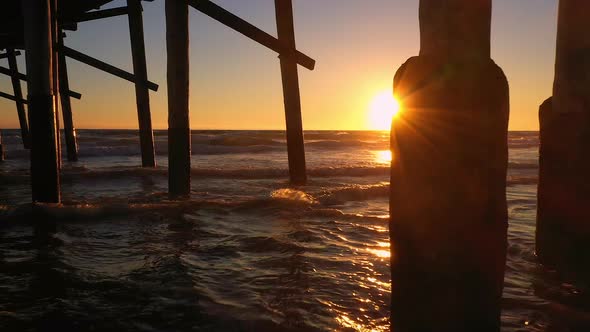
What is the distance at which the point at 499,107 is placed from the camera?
175 centimetres

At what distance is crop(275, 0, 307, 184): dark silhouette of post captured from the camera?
281 inches

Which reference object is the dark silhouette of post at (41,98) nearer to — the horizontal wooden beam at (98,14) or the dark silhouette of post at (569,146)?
the horizontal wooden beam at (98,14)

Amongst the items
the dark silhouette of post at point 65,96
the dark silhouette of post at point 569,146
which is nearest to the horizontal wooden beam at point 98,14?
the dark silhouette of post at point 65,96

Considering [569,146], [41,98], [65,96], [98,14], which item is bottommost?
[569,146]

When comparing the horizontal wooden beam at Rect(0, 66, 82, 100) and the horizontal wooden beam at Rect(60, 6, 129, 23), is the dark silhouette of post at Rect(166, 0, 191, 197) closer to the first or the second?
the horizontal wooden beam at Rect(60, 6, 129, 23)

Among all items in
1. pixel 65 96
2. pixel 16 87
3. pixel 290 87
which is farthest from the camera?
pixel 16 87

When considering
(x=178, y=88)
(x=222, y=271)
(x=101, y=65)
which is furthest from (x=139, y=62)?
(x=222, y=271)

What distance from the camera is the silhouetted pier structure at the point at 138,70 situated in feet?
16.1

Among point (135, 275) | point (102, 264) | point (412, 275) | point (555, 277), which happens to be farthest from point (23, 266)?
point (555, 277)

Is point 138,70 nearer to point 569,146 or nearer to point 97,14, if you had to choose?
point 97,14

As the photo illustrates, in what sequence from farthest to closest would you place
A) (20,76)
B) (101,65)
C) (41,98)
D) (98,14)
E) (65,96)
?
(20,76) < (65,96) < (98,14) < (101,65) < (41,98)

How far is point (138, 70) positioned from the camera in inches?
350

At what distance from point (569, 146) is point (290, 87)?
4.70 meters

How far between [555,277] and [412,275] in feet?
7.09
